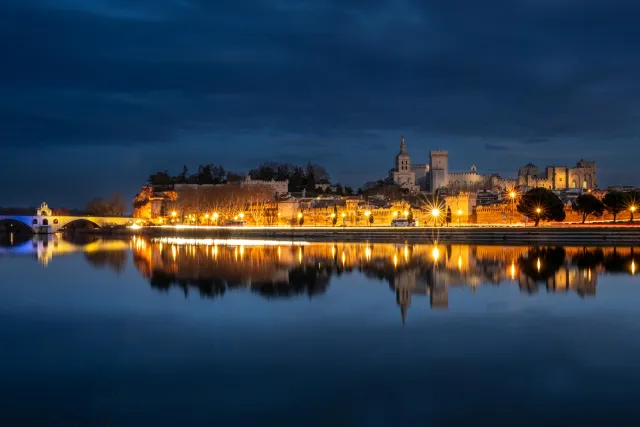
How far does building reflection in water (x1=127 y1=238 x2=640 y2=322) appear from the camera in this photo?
1955 cm

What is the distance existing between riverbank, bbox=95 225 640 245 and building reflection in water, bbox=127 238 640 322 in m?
4.34

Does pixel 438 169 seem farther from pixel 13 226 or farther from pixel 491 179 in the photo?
pixel 13 226

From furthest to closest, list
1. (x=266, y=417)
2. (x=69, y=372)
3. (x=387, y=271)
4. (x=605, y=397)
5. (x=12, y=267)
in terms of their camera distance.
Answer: (x=12, y=267) < (x=387, y=271) < (x=69, y=372) < (x=605, y=397) < (x=266, y=417)

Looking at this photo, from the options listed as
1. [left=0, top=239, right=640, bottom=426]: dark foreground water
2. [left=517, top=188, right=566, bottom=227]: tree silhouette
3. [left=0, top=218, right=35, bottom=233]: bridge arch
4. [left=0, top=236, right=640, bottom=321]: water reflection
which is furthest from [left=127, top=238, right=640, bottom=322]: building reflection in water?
[left=0, top=218, right=35, bottom=233]: bridge arch

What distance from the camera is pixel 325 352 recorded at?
431 inches

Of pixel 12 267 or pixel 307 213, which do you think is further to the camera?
pixel 307 213

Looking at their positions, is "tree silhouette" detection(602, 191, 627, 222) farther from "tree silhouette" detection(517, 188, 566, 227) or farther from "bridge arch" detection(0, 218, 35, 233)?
"bridge arch" detection(0, 218, 35, 233)

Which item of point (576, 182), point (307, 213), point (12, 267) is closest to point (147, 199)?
point (307, 213)

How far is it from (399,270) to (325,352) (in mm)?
14449

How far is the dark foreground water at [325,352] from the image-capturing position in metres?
8.04

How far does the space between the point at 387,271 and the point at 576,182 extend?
92171 mm

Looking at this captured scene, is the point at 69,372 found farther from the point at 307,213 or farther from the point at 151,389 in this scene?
the point at 307,213

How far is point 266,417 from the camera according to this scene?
25.7ft

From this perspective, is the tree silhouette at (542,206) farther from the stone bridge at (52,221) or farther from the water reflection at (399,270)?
the stone bridge at (52,221)
